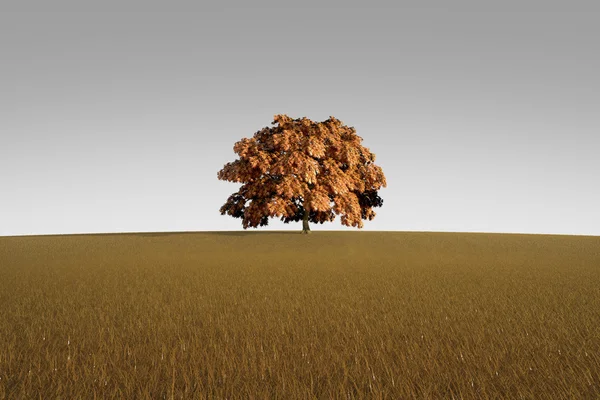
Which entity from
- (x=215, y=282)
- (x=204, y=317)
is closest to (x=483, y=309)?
(x=204, y=317)

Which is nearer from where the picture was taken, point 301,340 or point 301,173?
point 301,340

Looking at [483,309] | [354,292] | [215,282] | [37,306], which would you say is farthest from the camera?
[215,282]

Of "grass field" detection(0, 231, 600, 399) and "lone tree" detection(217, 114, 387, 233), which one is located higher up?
"lone tree" detection(217, 114, 387, 233)

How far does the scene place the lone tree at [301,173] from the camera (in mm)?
30453

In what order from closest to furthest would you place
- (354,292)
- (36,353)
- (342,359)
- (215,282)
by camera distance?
(342,359)
(36,353)
(354,292)
(215,282)

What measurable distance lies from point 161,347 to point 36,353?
1.20 metres

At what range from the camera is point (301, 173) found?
3092 centimetres

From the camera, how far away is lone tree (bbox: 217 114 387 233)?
3045cm

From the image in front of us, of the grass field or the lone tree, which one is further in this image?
the lone tree

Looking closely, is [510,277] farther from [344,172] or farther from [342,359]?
[344,172]

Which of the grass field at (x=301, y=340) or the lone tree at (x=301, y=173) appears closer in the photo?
the grass field at (x=301, y=340)

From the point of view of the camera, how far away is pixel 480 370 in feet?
11.9

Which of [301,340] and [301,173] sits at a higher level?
[301,173]

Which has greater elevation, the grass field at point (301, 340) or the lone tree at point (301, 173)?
the lone tree at point (301, 173)
